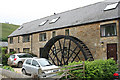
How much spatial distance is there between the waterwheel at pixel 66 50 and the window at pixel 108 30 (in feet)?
6.80

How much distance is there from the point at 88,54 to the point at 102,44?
1.54 meters

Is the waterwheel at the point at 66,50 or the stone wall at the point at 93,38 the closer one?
the stone wall at the point at 93,38

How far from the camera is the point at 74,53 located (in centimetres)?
1508

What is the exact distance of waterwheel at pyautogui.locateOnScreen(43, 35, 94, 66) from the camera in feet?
44.4

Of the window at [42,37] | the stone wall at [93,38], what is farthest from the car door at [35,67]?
the window at [42,37]

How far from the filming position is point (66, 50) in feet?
51.8

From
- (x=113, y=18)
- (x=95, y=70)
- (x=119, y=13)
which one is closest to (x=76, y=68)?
(x=95, y=70)

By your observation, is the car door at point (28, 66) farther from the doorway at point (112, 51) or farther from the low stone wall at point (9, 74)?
the doorway at point (112, 51)

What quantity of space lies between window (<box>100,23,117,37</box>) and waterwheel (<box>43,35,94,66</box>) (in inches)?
81.7

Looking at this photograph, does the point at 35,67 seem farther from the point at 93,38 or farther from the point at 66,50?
the point at 93,38

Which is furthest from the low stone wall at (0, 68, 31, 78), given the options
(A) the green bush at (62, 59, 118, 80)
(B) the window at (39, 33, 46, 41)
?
(B) the window at (39, 33, 46, 41)

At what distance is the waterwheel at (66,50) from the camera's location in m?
13.5

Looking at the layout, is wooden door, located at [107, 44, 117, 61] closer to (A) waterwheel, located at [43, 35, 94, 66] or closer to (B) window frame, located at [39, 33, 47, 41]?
(A) waterwheel, located at [43, 35, 94, 66]

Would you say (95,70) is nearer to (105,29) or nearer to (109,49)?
(109,49)
